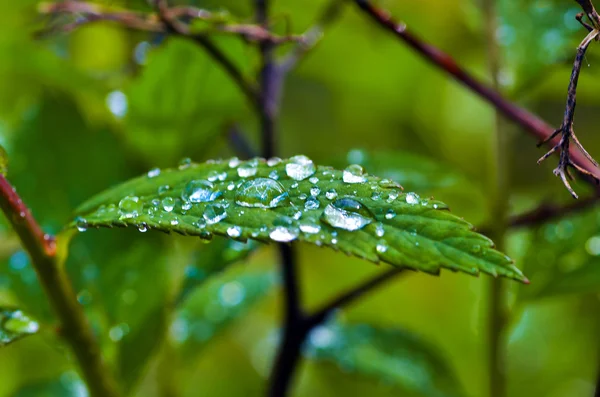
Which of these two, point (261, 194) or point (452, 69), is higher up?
point (452, 69)

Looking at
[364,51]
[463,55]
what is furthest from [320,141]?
[463,55]

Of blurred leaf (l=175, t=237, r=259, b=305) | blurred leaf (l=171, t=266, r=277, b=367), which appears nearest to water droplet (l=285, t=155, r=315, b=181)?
blurred leaf (l=175, t=237, r=259, b=305)

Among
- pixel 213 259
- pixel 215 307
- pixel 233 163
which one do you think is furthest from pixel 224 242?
pixel 215 307

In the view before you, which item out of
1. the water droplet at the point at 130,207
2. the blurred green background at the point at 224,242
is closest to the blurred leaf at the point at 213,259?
the blurred green background at the point at 224,242

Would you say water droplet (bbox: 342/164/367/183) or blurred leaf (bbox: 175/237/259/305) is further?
blurred leaf (bbox: 175/237/259/305)

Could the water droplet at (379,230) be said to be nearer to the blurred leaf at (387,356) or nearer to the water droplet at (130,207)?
the water droplet at (130,207)

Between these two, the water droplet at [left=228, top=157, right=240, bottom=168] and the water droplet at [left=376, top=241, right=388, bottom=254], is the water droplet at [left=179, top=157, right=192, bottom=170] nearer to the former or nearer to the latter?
the water droplet at [left=228, top=157, right=240, bottom=168]

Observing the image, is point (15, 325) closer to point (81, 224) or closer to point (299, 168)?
point (81, 224)
